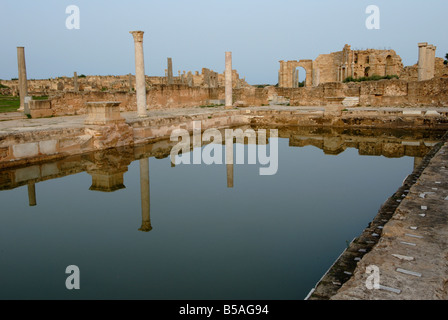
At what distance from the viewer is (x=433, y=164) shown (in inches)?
255

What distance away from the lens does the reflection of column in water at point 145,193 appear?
516 centimetres

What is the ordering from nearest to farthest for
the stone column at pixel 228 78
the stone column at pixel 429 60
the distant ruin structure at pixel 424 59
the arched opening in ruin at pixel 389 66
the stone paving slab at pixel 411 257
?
the stone paving slab at pixel 411 257 → the stone column at pixel 228 78 → the distant ruin structure at pixel 424 59 → the stone column at pixel 429 60 → the arched opening in ruin at pixel 389 66

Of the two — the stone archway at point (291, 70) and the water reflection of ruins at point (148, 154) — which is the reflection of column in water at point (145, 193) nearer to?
the water reflection of ruins at point (148, 154)

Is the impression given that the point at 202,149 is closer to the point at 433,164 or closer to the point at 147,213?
the point at 147,213

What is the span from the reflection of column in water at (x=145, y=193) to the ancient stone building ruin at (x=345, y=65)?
78.8 feet

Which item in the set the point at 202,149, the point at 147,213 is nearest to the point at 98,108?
the point at 202,149

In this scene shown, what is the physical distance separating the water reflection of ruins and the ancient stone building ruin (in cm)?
1749

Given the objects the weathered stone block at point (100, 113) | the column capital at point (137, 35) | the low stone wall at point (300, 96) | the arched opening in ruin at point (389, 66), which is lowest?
the weathered stone block at point (100, 113)

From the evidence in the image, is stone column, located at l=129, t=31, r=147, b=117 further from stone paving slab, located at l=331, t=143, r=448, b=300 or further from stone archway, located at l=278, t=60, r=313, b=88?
stone archway, located at l=278, t=60, r=313, b=88

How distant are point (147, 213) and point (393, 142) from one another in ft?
29.6

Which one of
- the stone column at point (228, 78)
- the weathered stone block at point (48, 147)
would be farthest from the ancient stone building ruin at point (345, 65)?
the weathered stone block at point (48, 147)

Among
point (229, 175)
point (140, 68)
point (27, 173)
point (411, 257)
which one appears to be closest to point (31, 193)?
point (27, 173)

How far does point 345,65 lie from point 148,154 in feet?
89.6

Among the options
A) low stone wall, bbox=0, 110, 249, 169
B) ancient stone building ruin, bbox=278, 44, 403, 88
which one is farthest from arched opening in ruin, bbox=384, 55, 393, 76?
low stone wall, bbox=0, 110, 249, 169
